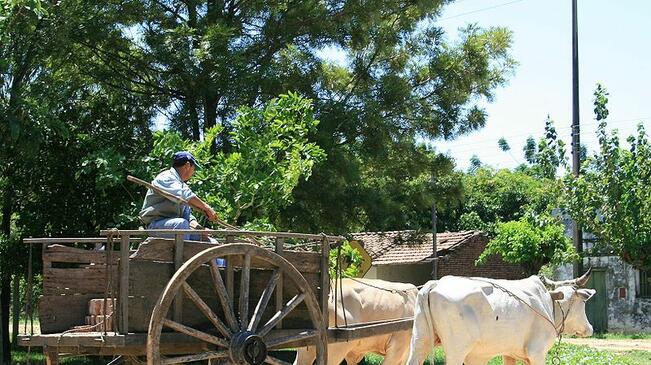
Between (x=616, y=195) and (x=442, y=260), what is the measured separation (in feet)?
40.8

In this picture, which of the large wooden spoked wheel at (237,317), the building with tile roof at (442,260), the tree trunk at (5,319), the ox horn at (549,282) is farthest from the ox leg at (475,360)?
the building with tile roof at (442,260)

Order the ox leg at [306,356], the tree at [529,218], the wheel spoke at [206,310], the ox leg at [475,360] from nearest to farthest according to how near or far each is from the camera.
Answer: the wheel spoke at [206,310], the ox leg at [475,360], the ox leg at [306,356], the tree at [529,218]

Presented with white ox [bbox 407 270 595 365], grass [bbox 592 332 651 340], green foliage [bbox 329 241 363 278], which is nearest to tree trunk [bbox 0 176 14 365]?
green foliage [bbox 329 241 363 278]

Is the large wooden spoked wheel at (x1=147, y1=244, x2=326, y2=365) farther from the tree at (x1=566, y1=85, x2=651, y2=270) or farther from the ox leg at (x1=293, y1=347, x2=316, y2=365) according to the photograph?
the tree at (x1=566, y1=85, x2=651, y2=270)

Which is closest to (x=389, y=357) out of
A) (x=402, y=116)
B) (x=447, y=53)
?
(x=402, y=116)

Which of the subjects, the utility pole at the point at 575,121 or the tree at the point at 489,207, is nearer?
the utility pole at the point at 575,121

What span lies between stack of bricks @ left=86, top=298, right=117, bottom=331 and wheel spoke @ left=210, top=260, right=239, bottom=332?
2.86 ft

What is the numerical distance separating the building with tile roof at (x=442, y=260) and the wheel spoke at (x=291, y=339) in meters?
22.3

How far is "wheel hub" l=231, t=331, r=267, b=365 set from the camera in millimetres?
8094

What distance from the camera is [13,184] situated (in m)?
18.7

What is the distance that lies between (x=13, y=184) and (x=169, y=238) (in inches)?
446

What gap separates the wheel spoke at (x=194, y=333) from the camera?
7844mm

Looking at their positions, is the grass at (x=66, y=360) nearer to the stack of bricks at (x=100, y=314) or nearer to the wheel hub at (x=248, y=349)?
the stack of bricks at (x=100, y=314)

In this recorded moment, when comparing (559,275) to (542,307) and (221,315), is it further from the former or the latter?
(221,315)
